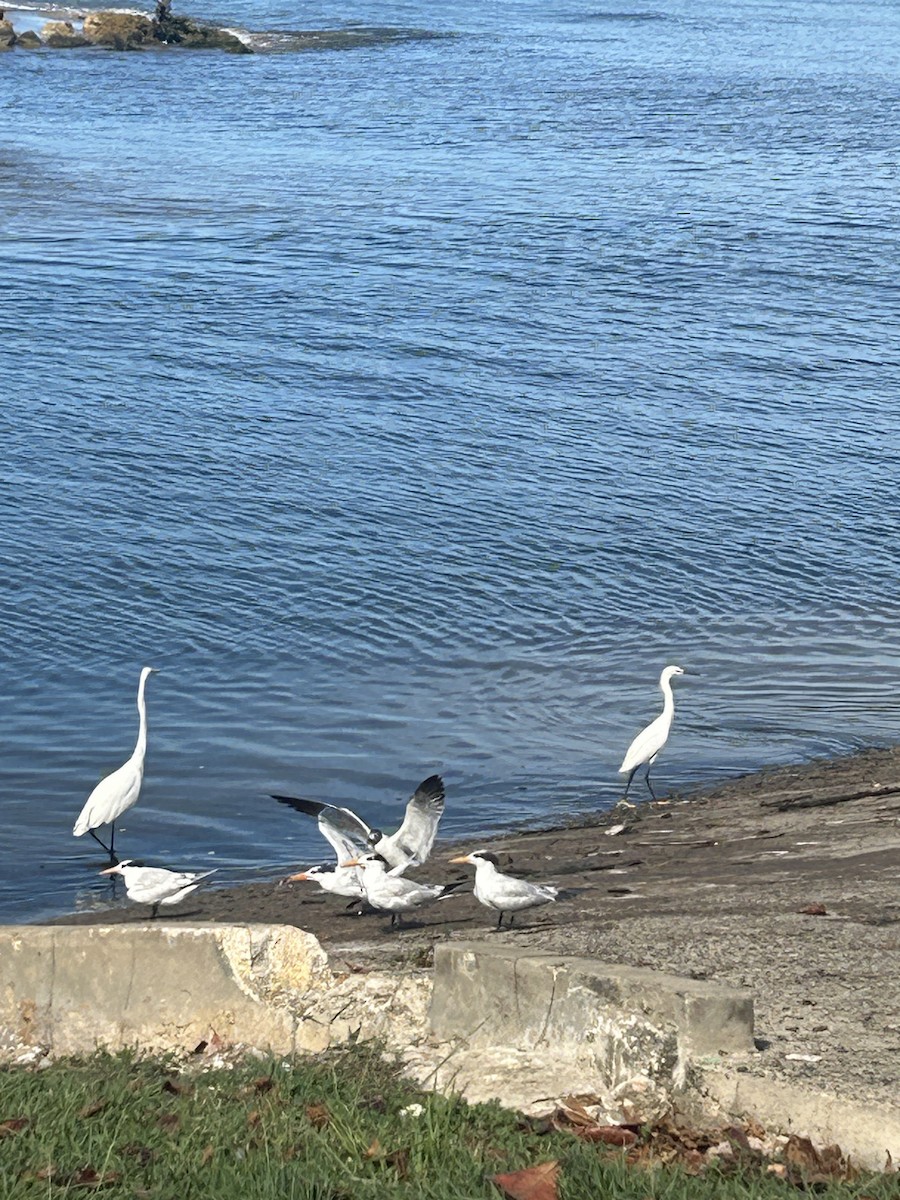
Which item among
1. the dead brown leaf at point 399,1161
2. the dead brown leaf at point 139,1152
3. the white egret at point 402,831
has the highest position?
the dead brown leaf at point 399,1161

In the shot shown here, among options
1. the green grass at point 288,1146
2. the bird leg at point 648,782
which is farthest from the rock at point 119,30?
the green grass at point 288,1146

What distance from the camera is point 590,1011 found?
6539mm

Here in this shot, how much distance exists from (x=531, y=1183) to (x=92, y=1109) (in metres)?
1.74

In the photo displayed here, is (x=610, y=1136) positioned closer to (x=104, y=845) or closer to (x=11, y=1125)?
(x=11, y=1125)

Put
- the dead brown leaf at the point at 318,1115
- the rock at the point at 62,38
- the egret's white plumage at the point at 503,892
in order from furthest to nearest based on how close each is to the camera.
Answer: the rock at the point at 62,38
the egret's white plumage at the point at 503,892
the dead brown leaf at the point at 318,1115

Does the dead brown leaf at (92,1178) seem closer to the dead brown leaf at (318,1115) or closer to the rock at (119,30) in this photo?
the dead brown leaf at (318,1115)

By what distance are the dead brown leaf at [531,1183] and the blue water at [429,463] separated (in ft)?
23.5

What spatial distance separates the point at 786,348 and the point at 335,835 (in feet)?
58.8

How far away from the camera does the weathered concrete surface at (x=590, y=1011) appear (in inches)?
250

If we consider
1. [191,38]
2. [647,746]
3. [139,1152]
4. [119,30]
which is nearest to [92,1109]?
[139,1152]

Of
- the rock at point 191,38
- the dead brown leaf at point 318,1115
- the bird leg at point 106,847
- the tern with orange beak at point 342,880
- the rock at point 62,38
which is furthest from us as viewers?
the rock at point 191,38

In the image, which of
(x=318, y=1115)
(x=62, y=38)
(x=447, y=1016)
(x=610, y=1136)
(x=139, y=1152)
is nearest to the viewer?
(x=139, y=1152)

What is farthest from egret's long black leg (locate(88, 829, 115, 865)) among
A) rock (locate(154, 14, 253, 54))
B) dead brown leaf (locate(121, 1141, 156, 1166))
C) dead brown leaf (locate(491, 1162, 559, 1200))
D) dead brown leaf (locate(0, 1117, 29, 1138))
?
rock (locate(154, 14, 253, 54))

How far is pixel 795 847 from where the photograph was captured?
11414 millimetres
